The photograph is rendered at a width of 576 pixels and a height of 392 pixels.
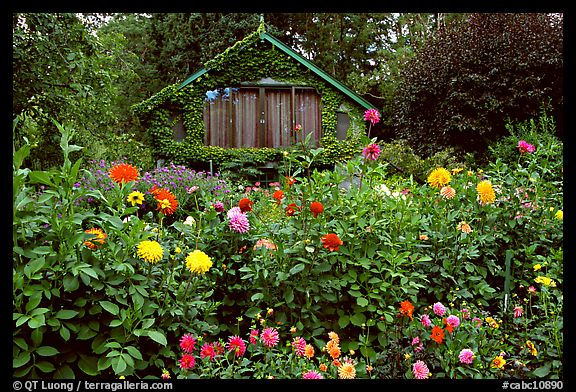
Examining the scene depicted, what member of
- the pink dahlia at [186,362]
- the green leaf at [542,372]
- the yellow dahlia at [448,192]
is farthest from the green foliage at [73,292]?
the yellow dahlia at [448,192]

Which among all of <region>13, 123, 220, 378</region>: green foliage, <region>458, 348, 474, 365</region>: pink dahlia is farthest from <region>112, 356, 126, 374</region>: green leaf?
<region>458, 348, 474, 365</region>: pink dahlia

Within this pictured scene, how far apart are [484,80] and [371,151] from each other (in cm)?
988

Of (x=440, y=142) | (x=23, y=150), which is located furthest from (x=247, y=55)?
(x=23, y=150)

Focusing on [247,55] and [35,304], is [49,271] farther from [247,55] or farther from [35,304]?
[247,55]

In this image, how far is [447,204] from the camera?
2.62 meters

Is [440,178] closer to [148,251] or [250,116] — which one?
[148,251]

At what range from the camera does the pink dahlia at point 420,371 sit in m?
1.72

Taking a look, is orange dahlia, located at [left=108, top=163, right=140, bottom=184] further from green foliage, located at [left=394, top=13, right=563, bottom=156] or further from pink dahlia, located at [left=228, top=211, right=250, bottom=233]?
green foliage, located at [left=394, top=13, right=563, bottom=156]

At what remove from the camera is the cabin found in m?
12.3

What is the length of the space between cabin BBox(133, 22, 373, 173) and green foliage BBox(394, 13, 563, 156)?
172 centimetres

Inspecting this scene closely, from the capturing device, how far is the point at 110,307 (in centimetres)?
160

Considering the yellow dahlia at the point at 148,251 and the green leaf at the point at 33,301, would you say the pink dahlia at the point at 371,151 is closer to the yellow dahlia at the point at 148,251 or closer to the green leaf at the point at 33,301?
the yellow dahlia at the point at 148,251

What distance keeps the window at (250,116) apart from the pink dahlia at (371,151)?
33.5 ft
